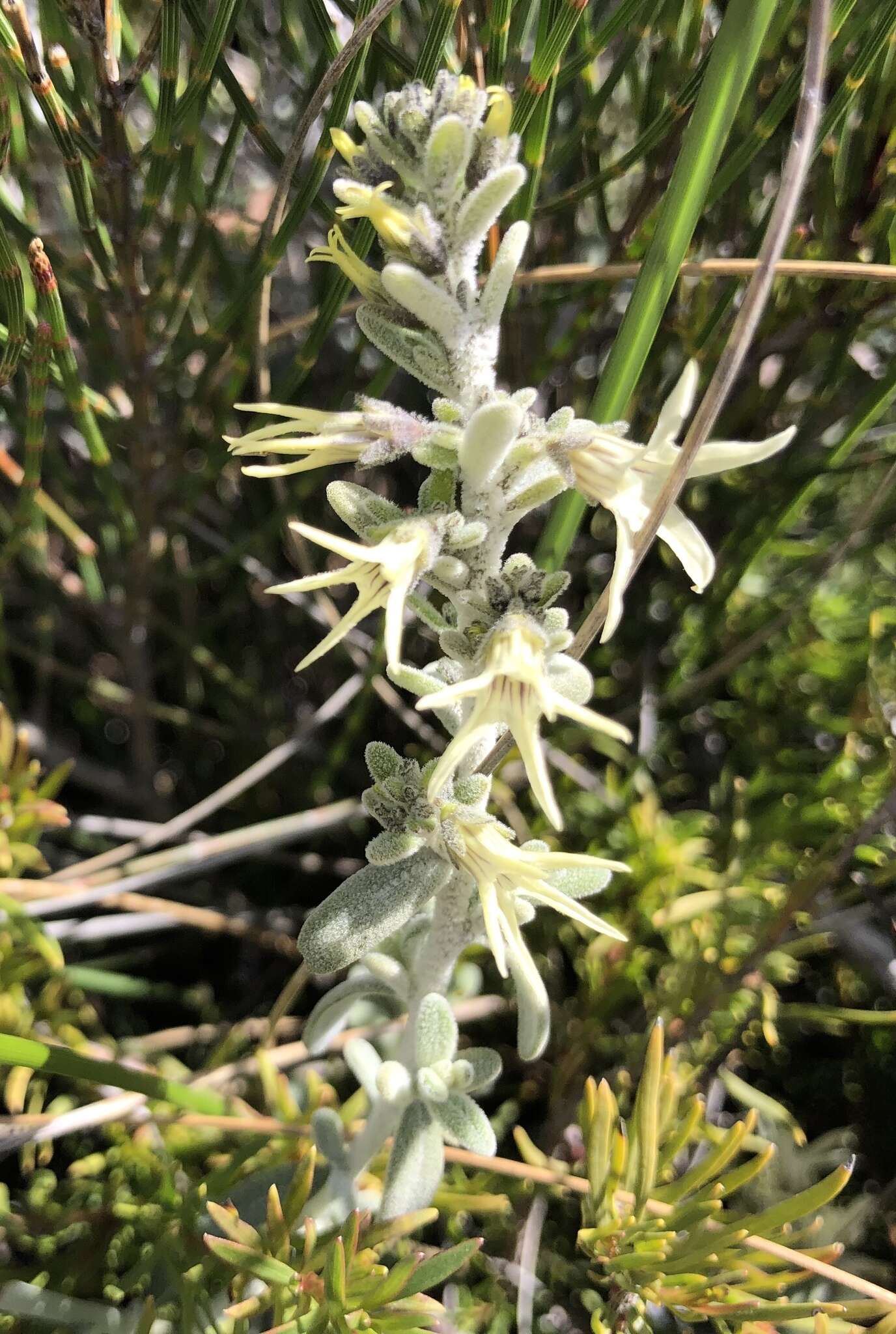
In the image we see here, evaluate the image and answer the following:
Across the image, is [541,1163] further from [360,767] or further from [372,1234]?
[360,767]

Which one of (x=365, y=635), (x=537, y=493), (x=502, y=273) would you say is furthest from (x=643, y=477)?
Answer: (x=365, y=635)

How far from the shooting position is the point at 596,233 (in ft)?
4.37

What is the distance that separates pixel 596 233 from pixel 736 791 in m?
0.85

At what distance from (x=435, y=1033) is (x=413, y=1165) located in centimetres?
13

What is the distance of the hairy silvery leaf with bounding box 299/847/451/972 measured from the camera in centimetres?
71

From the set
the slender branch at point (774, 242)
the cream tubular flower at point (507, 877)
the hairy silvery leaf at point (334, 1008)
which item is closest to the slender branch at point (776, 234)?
the slender branch at point (774, 242)

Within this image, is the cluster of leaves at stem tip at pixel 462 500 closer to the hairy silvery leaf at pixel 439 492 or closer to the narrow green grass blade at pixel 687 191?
the hairy silvery leaf at pixel 439 492

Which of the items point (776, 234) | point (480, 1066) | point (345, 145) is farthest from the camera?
point (480, 1066)

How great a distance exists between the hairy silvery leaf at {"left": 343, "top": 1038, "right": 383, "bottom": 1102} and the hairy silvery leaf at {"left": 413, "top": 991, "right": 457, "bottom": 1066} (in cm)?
9

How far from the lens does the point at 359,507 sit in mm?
681

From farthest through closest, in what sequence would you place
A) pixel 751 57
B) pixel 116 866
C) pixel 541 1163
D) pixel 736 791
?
1. pixel 116 866
2. pixel 736 791
3. pixel 541 1163
4. pixel 751 57

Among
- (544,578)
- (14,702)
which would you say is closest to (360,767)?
(14,702)

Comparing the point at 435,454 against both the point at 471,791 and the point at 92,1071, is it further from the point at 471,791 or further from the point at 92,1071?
the point at 92,1071

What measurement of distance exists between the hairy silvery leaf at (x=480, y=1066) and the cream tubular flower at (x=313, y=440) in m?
0.57
